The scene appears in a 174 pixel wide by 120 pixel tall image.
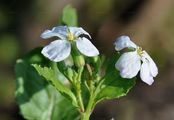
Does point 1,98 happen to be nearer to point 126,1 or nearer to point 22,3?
point 22,3

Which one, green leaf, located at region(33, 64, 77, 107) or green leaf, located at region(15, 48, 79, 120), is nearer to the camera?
green leaf, located at region(33, 64, 77, 107)

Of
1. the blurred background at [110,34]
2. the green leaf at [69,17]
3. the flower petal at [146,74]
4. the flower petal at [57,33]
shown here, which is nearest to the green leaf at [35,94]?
the green leaf at [69,17]

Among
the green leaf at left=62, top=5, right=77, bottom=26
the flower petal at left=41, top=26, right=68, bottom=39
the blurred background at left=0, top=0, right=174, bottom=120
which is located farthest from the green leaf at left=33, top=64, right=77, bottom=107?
the blurred background at left=0, top=0, right=174, bottom=120

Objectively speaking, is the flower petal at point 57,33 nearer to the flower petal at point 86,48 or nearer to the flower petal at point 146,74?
the flower petal at point 86,48

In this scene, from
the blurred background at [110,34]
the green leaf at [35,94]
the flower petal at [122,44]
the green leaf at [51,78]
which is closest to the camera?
the green leaf at [51,78]

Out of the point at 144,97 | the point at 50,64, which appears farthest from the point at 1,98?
the point at 50,64

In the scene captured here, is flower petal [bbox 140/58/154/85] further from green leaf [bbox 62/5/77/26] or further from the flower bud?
green leaf [bbox 62/5/77/26]

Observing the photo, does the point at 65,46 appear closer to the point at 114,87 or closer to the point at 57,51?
the point at 57,51
